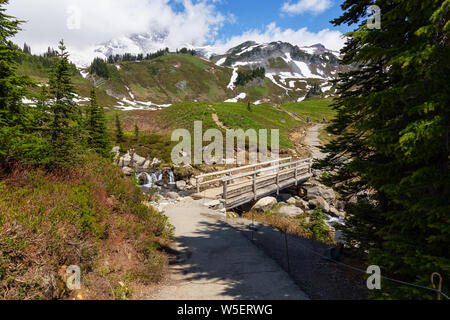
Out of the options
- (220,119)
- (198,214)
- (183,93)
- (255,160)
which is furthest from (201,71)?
(198,214)

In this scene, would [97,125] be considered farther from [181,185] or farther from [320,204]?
[320,204]

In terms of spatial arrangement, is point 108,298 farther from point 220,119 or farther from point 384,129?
point 220,119

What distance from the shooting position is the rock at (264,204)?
603 inches

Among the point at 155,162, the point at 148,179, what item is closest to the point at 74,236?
the point at 148,179

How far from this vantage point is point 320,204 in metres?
17.0

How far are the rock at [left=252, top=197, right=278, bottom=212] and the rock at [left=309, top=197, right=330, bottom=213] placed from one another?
350 centimetres

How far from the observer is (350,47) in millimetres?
8711

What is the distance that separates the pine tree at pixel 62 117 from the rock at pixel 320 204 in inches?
609

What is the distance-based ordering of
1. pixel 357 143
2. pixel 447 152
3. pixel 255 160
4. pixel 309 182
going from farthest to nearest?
pixel 255 160 → pixel 309 182 → pixel 357 143 → pixel 447 152

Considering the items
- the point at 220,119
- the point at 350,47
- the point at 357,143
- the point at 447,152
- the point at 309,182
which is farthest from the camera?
the point at 220,119

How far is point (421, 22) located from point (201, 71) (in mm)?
201815

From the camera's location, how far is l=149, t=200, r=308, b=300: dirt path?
18.3 ft

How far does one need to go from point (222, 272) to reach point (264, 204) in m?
9.35

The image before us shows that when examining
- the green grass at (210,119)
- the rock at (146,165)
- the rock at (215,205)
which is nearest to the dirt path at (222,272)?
the rock at (215,205)
